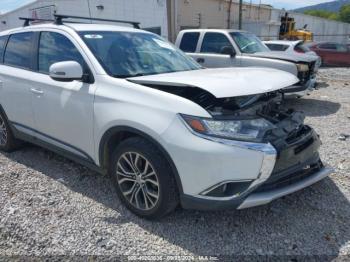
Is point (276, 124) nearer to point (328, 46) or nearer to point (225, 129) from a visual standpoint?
point (225, 129)

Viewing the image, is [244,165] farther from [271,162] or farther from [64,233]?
[64,233]

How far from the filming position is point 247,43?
8.76m

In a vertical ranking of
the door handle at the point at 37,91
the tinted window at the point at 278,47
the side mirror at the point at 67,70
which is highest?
the side mirror at the point at 67,70

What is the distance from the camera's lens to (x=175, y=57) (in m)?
4.19

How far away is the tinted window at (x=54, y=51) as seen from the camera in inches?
142

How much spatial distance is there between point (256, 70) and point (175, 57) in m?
1.07

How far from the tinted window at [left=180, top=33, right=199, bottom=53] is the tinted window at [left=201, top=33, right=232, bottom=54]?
0.27m

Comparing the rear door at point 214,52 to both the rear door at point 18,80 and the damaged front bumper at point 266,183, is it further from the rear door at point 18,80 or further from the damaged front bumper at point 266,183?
the damaged front bumper at point 266,183

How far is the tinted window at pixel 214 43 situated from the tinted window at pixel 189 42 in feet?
0.89

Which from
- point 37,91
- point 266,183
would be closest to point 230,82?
point 266,183

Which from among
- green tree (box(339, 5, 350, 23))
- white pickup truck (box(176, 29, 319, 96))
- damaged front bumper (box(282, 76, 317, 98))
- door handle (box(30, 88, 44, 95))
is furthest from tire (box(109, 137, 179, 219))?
green tree (box(339, 5, 350, 23))

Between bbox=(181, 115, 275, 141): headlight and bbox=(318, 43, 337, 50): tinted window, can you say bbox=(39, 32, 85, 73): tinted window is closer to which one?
bbox=(181, 115, 275, 141): headlight

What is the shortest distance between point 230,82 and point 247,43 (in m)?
6.25

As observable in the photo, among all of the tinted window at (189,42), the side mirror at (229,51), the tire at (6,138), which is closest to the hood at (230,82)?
the tire at (6,138)
